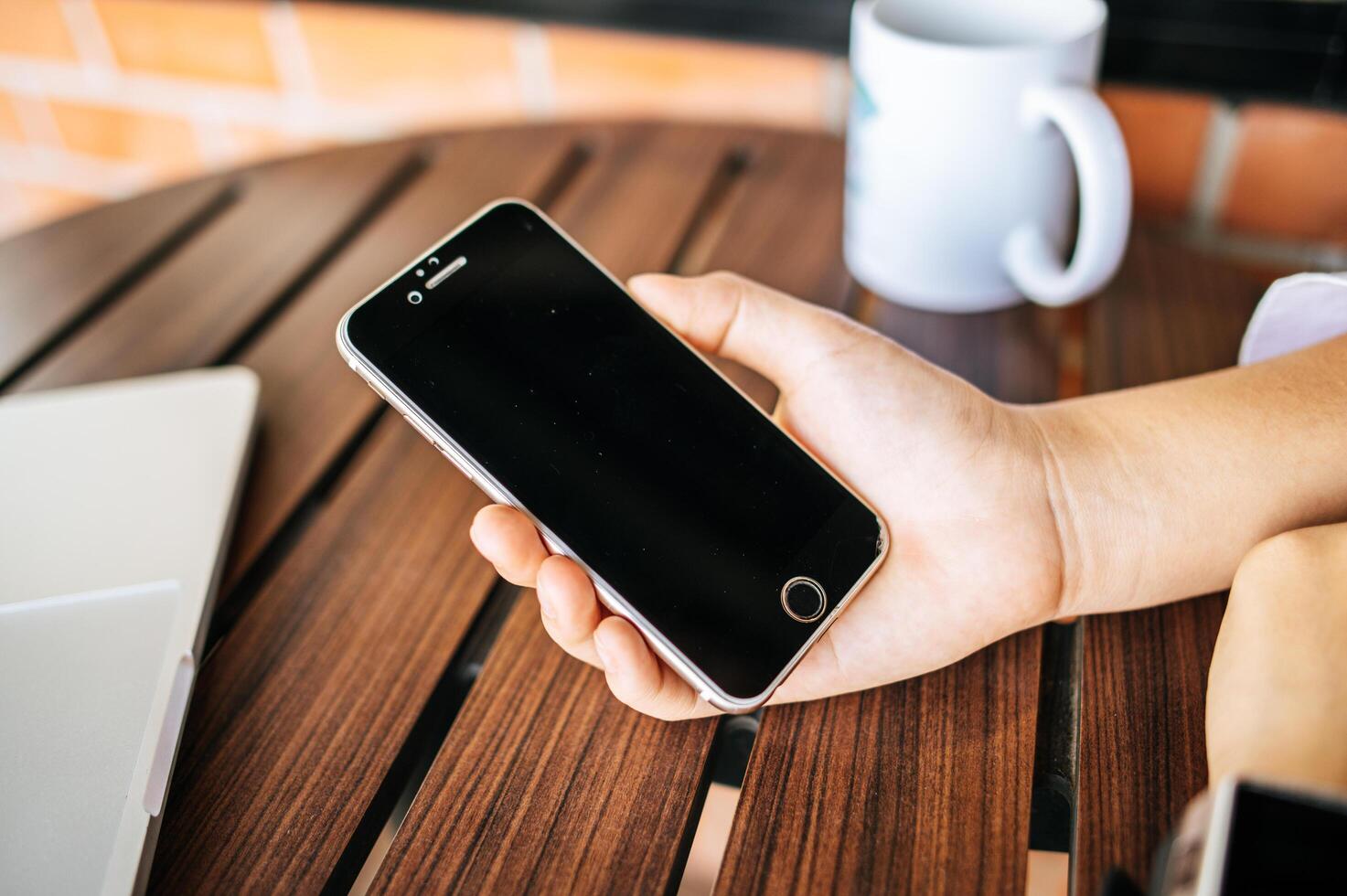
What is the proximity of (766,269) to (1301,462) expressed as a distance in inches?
12.4

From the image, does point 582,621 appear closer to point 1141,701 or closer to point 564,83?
point 1141,701

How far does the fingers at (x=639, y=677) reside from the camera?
1.29 feet

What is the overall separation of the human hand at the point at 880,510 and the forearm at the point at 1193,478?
1cm

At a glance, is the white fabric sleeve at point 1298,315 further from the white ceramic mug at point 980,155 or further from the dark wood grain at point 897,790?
the dark wood grain at point 897,790

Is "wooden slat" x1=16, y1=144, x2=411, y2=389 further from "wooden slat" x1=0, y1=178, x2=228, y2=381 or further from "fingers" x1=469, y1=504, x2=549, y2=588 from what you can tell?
"fingers" x1=469, y1=504, x2=549, y2=588

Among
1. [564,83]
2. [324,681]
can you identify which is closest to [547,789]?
[324,681]

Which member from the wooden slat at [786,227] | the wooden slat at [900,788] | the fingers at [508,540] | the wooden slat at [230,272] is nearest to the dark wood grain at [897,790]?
the wooden slat at [900,788]

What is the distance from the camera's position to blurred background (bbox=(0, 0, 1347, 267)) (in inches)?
27.8

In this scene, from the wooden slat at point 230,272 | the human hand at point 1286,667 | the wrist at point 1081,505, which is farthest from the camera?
the wooden slat at point 230,272

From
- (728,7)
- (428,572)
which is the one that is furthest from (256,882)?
(728,7)

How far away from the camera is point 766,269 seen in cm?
63

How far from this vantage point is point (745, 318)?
468mm

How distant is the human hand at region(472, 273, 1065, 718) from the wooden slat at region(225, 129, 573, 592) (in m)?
0.17

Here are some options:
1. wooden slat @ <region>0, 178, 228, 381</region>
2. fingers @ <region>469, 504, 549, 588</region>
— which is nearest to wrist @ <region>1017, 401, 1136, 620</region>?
fingers @ <region>469, 504, 549, 588</region>
